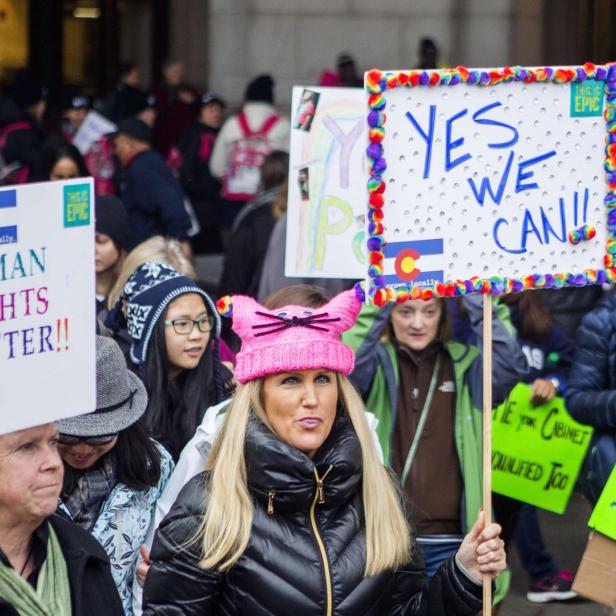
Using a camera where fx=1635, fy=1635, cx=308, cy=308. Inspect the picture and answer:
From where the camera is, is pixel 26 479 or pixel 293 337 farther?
pixel 293 337

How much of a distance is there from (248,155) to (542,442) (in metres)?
6.00

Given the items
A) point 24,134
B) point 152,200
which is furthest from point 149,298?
point 24,134

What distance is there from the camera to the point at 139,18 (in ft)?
60.4

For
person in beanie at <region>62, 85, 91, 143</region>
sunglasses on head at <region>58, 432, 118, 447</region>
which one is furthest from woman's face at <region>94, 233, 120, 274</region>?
person in beanie at <region>62, 85, 91, 143</region>

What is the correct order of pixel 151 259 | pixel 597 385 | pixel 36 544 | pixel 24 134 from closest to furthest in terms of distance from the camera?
pixel 36 544 → pixel 597 385 → pixel 151 259 → pixel 24 134

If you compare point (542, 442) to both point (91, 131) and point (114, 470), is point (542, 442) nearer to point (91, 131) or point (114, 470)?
point (114, 470)

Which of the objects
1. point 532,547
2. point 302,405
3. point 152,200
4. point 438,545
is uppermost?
point 152,200

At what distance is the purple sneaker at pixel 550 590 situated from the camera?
7.67 m

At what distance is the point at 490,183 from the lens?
4594mm

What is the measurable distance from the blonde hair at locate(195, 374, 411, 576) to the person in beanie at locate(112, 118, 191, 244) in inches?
231

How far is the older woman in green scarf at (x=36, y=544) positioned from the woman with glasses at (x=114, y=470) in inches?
41.7

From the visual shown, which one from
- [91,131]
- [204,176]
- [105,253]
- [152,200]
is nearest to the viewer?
[105,253]

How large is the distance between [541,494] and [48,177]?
4097 millimetres

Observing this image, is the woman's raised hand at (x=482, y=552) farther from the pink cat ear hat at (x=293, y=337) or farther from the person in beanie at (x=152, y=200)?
the person in beanie at (x=152, y=200)
